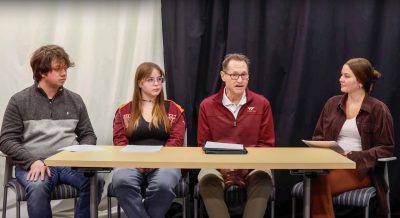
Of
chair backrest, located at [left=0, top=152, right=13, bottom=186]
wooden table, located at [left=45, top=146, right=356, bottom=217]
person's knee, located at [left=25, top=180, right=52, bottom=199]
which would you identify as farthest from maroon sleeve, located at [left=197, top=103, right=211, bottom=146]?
chair backrest, located at [left=0, top=152, right=13, bottom=186]

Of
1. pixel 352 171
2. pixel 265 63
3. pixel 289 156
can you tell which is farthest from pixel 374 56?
pixel 289 156

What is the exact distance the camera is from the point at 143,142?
120 inches

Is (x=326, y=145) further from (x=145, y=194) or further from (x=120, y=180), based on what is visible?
(x=120, y=180)

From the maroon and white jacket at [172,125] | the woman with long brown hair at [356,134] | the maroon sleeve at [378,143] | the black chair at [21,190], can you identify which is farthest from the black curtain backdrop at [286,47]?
the black chair at [21,190]

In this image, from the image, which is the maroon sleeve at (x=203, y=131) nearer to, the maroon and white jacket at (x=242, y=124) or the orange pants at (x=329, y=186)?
the maroon and white jacket at (x=242, y=124)

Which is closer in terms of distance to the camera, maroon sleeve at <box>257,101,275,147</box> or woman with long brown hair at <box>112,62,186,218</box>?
woman with long brown hair at <box>112,62,186,218</box>

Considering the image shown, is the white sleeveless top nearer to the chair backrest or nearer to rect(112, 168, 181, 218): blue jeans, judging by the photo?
rect(112, 168, 181, 218): blue jeans

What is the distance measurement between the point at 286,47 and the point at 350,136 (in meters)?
0.88

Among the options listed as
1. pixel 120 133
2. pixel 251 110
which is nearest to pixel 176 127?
pixel 120 133

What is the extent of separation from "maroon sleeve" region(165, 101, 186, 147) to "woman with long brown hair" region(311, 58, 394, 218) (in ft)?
2.80

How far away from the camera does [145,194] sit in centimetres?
278

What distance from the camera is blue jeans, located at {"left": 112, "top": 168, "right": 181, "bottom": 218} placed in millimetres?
2676

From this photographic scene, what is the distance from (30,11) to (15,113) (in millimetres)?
1151

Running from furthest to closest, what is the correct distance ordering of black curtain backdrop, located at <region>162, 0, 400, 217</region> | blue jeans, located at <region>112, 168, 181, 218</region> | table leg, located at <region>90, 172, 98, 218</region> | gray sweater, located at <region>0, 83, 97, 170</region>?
1. black curtain backdrop, located at <region>162, 0, 400, 217</region>
2. gray sweater, located at <region>0, 83, 97, 170</region>
3. blue jeans, located at <region>112, 168, 181, 218</region>
4. table leg, located at <region>90, 172, 98, 218</region>
